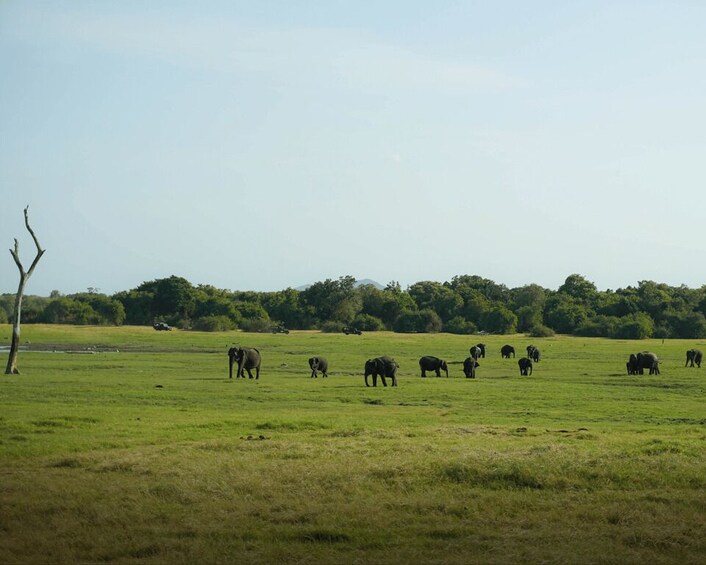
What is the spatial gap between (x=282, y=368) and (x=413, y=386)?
41.6ft

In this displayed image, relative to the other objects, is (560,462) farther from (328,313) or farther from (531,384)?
(328,313)

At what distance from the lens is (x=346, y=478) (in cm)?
1352

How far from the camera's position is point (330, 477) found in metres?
13.5

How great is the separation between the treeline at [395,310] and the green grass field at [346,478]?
71.6m

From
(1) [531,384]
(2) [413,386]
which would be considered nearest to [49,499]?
(2) [413,386]

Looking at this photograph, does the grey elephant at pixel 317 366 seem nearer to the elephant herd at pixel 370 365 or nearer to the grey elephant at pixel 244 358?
the elephant herd at pixel 370 365

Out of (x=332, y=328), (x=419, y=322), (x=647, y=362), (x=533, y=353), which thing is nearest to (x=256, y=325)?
(x=332, y=328)

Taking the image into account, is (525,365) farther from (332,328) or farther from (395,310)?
(395,310)

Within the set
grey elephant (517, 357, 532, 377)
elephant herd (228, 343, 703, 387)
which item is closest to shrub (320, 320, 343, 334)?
elephant herd (228, 343, 703, 387)

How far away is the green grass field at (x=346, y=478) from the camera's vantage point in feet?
32.9

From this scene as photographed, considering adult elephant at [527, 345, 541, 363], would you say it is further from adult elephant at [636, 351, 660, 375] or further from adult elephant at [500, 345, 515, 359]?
adult elephant at [636, 351, 660, 375]

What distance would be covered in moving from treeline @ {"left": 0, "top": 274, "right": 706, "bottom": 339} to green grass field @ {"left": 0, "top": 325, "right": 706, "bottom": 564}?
71.6 m

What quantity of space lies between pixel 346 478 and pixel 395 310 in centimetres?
10138

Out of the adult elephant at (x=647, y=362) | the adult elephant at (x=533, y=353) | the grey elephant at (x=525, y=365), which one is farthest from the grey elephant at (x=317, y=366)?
the adult elephant at (x=533, y=353)
